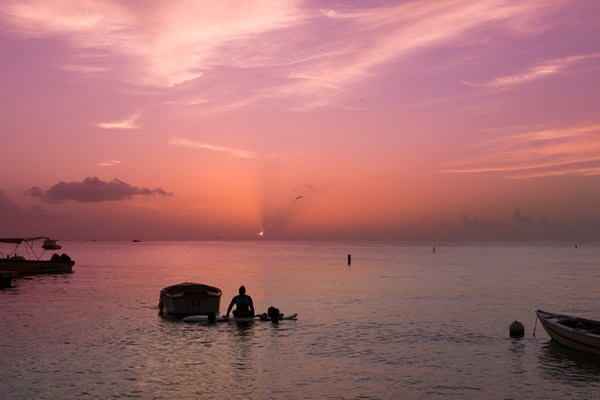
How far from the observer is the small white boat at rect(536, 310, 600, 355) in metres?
31.9

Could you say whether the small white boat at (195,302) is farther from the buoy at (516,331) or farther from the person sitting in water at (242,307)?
the buoy at (516,331)

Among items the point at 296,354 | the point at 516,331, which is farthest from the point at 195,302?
the point at 516,331

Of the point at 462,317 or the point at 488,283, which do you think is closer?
the point at 462,317

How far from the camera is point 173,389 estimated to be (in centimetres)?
2427

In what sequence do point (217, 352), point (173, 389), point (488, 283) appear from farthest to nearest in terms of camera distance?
point (488, 283) < point (217, 352) < point (173, 389)

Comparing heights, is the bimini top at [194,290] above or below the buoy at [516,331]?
above

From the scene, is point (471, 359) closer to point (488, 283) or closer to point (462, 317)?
point (462, 317)

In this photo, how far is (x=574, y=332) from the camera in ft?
108

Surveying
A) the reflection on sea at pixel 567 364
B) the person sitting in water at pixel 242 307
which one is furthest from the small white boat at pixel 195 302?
the reflection on sea at pixel 567 364

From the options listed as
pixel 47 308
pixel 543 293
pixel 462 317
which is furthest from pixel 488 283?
pixel 47 308

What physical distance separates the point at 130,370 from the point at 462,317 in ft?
103

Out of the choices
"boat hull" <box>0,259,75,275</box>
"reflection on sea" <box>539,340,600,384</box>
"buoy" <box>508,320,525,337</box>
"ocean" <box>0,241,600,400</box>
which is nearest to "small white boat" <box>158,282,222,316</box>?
"ocean" <box>0,241,600,400</box>

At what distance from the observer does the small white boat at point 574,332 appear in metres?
31.9

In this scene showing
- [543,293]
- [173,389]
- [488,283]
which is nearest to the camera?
[173,389]
